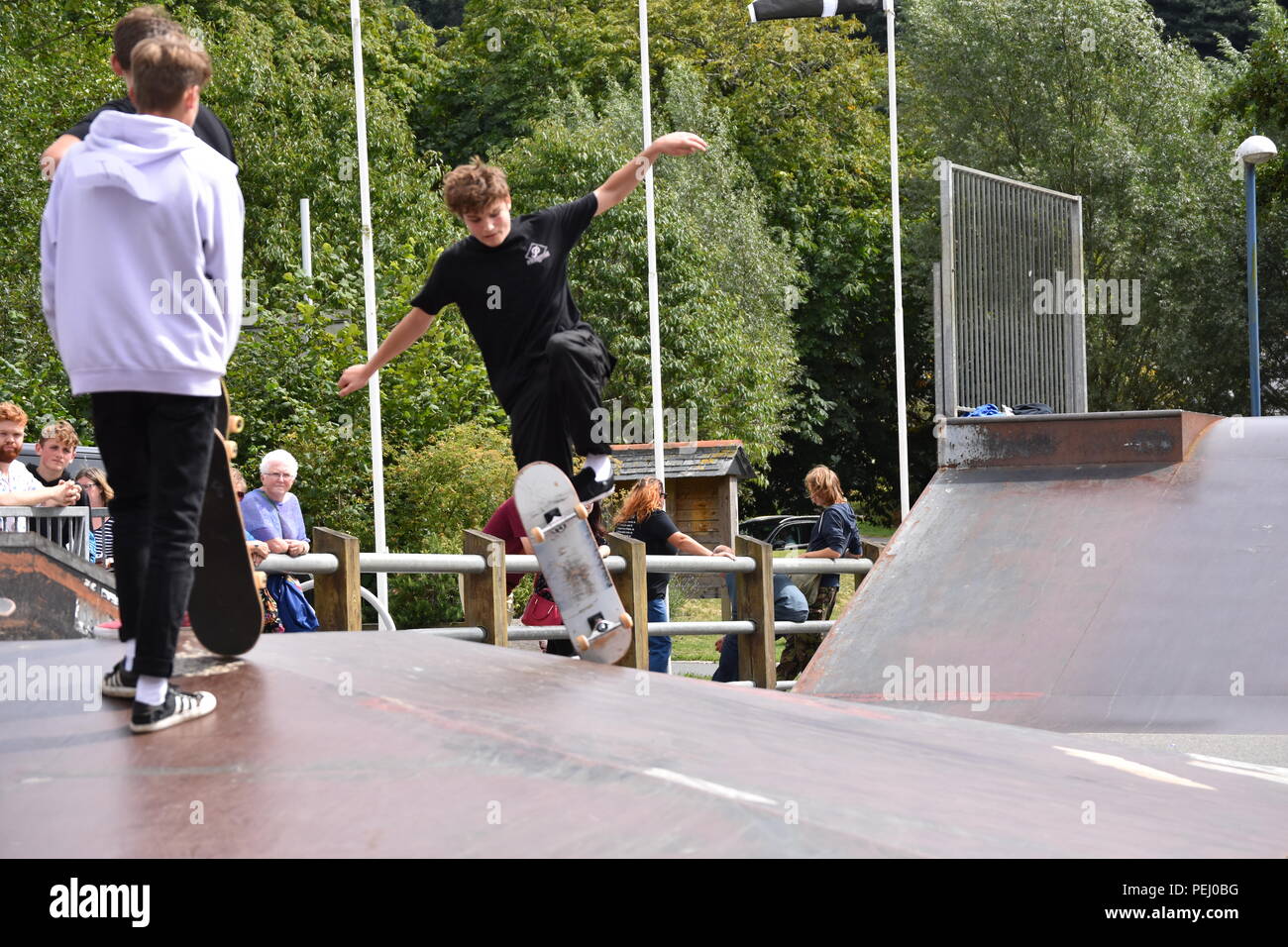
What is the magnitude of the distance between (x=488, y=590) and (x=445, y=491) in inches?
551

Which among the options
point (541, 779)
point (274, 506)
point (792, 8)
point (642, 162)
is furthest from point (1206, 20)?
point (541, 779)

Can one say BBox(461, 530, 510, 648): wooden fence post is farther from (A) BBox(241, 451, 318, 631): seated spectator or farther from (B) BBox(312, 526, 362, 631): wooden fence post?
(A) BBox(241, 451, 318, 631): seated spectator

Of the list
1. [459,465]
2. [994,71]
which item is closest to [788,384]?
[994,71]

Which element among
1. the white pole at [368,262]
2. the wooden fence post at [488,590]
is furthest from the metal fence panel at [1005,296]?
the white pole at [368,262]

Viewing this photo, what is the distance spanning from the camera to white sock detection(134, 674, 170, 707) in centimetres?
349

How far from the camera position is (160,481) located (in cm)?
357

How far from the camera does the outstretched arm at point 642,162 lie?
5242mm

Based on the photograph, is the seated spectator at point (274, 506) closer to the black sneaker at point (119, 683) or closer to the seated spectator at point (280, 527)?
the seated spectator at point (280, 527)

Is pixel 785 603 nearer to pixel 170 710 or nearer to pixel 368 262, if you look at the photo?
pixel 170 710

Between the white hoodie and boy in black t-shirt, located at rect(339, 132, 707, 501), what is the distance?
1652 millimetres

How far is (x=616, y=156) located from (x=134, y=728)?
106 ft

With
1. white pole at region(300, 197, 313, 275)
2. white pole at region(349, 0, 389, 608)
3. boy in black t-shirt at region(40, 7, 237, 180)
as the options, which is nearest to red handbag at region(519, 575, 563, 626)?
boy in black t-shirt at region(40, 7, 237, 180)

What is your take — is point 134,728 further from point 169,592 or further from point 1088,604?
point 1088,604

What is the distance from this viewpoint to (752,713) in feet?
13.8
